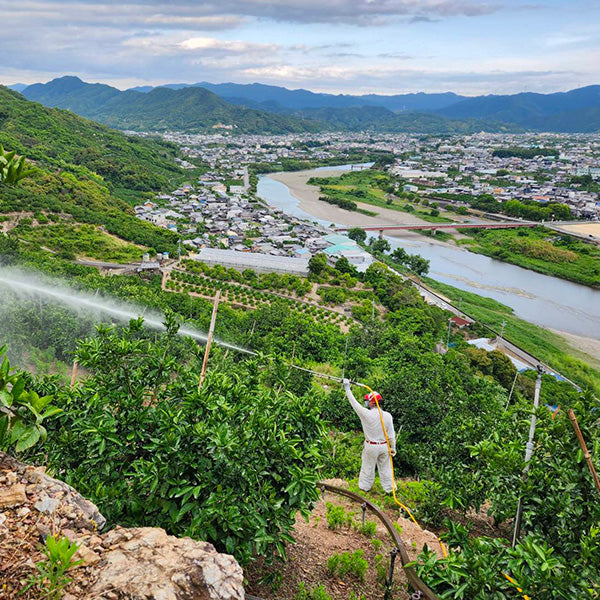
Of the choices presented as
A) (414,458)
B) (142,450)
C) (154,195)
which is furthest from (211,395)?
(154,195)

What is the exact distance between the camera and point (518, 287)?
114 feet

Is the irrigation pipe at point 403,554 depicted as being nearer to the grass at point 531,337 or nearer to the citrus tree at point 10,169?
the citrus tree at point 10,169

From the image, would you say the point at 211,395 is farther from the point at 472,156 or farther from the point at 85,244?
the point at 472,156

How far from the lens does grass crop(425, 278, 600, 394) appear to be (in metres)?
22.3

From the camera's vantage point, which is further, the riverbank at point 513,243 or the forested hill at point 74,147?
the forested hill at point 74,147

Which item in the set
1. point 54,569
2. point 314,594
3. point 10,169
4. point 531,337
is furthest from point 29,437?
point 531,337

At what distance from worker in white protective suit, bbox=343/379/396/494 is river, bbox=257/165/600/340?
26.3 meters

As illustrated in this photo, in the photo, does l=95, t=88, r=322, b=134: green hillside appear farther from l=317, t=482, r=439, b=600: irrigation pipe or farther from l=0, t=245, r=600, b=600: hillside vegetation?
l=0, t=245, r=600, b=600: hillside vegetation

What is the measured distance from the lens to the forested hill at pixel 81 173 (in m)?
31.8

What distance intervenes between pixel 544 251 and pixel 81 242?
36.9m

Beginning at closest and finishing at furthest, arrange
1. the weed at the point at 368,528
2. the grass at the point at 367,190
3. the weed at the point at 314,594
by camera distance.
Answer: the weed at the point at 314,594 → the weed at the point at 368,528 → the grass at the point at 367,190

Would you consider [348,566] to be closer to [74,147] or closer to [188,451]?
[188,451]

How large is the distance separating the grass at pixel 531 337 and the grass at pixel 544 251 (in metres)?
10.6

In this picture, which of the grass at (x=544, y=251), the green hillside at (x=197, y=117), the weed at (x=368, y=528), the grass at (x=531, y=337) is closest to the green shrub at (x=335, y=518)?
the weed at (x=368, y=528)
